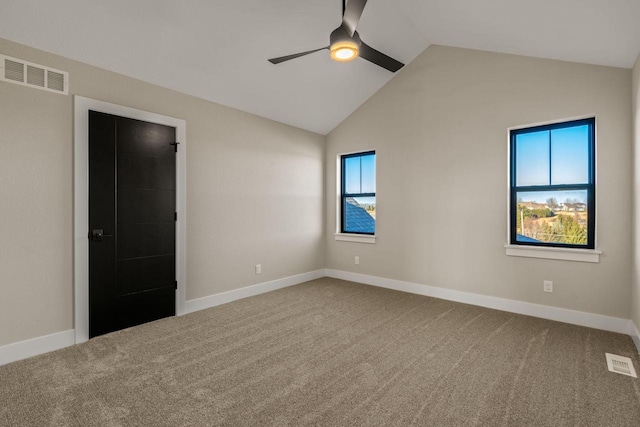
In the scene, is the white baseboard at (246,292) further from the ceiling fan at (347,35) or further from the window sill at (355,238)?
the ceiling fan at (347,35)

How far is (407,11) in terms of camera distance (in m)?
3.61

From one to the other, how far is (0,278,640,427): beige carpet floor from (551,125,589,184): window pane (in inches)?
63.6

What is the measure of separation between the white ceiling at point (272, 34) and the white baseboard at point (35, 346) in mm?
2564

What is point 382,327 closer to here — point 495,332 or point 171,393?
point 495,332

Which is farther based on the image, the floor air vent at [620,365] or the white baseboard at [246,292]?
the white baseboard at [246,292]

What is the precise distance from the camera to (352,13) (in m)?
2.43

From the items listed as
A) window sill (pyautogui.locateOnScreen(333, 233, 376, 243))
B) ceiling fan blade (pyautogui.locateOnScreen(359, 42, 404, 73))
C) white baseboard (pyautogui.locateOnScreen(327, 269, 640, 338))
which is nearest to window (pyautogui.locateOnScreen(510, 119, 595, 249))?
white baseboard (pyautogui.locateOnScreen(327, 269, 640, 338))

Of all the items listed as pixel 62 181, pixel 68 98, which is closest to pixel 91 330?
pixel 62 181

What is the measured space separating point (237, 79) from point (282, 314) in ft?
9.51

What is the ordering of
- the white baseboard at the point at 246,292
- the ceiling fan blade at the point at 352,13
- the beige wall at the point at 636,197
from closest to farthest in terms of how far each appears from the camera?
the ceiling fan blade at the point at 352,13
the beige wall at the point at 636,197
the white baseboard at the point at 246,292

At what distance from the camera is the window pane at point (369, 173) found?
5.25 m

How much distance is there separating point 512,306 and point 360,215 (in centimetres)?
257

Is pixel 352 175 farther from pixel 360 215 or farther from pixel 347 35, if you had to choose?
pixel 347 35

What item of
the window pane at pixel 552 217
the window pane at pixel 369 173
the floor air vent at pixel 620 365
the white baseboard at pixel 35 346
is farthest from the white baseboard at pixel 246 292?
the floor air vent at pixel 620 365
